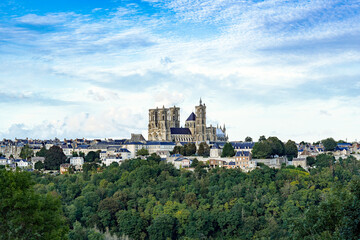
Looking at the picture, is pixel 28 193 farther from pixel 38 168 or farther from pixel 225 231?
pixel 38 168

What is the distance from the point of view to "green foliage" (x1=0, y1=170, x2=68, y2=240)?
1972 centimetres

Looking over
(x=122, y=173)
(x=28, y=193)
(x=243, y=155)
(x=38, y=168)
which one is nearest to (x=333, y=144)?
(x=243, y=155)

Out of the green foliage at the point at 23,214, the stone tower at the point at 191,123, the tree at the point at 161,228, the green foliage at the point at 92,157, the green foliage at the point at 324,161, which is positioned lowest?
the tree at the point at 161,228

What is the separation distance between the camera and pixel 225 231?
45.1 metres

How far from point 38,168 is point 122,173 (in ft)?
52.1

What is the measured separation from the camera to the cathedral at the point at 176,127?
267 ft

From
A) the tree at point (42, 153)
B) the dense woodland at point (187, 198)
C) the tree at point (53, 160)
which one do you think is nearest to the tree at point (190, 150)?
the dense woodland at point (187, 198)

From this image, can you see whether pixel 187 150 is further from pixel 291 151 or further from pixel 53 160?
pixel 53 160

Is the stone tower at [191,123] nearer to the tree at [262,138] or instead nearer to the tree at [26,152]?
the tree at [262,138]

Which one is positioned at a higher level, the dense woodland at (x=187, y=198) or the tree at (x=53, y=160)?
the tree at (x=53, y=160)

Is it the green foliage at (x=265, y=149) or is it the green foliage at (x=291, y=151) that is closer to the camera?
the green foliage at (x=265, y=149)

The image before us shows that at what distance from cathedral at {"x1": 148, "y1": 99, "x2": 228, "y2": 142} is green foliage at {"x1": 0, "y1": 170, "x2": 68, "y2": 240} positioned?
59455mm

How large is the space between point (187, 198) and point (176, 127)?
3610cm

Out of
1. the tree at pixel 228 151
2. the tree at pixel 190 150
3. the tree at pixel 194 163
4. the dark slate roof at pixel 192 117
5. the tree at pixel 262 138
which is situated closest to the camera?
the tree at pixel 194 163
